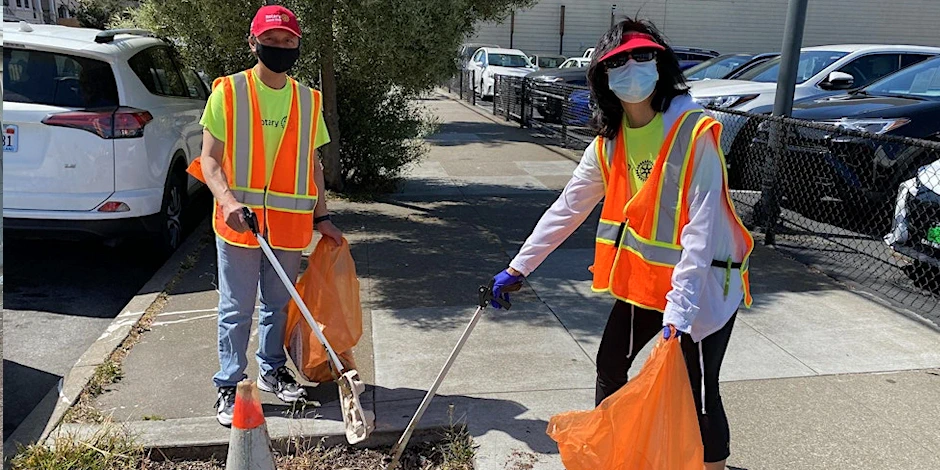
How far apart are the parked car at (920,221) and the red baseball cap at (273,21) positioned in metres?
4.24

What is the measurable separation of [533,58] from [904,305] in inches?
840

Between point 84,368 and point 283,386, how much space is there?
3.79 feet

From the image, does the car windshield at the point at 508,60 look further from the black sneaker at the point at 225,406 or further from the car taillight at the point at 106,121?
the black sneaker at the point at 225,406

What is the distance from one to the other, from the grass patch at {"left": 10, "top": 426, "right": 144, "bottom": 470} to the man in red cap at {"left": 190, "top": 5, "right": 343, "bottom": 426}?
1.31 feet

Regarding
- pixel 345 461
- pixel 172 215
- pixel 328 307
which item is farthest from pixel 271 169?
pixel 172 215

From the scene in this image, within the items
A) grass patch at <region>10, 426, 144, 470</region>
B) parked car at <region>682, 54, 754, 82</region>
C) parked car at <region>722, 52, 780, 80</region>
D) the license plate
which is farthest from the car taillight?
parked car at <region>682, 54, 754, 82</region>

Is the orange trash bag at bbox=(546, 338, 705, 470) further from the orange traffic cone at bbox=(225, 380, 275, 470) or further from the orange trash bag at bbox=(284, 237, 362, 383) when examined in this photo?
the orange trash bag at bbox=(284, 237, 362, 383)

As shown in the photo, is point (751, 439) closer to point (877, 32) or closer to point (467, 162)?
point (467, 162)

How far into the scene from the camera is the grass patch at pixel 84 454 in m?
3.11

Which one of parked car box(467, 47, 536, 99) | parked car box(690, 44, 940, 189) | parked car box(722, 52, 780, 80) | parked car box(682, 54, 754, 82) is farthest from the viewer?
parked car box(467, 47, 536, 99)

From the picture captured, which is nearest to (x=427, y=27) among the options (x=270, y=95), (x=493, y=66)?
(x=270, y=95)

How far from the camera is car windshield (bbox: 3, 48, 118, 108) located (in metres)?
5.16

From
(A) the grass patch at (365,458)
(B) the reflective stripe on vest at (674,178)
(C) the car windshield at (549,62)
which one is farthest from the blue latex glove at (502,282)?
(C) the car windshield at (549,62)

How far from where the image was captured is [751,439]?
3426mm
